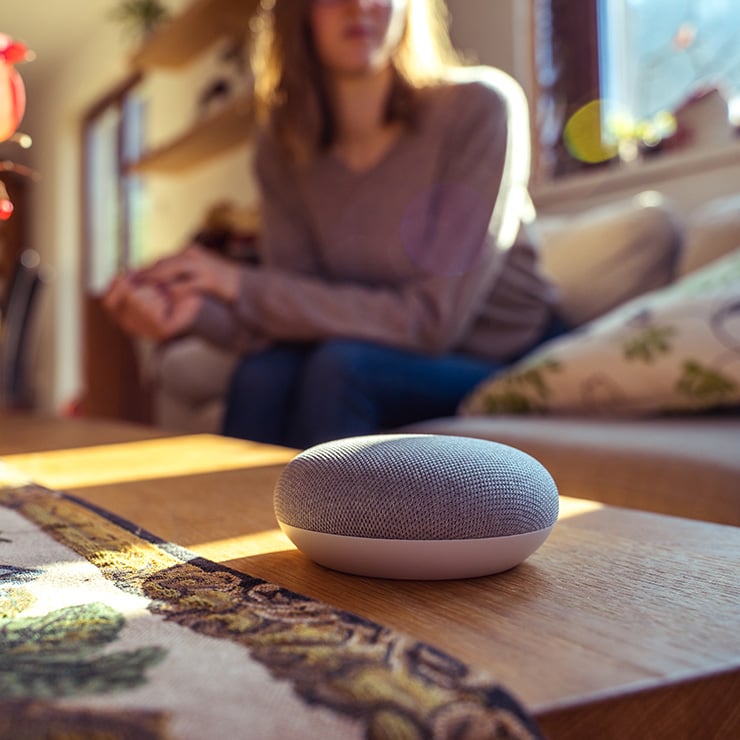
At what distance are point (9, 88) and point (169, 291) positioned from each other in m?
0.84

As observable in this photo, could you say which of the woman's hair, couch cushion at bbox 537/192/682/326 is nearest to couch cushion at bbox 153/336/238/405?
the woman's hair

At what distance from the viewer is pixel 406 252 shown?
5.10 feet

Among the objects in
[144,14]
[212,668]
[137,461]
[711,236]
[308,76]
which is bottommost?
[137,461]

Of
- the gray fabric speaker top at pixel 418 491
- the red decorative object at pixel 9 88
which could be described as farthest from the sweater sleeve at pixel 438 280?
the gray fabric speaker top at pixel 418 491

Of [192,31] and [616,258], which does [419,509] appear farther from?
[192,31]

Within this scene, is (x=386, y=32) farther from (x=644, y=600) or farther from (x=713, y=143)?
(x=644, y=600)

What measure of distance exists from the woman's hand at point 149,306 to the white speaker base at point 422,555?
0.97 meters

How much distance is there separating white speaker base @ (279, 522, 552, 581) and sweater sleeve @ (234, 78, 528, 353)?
98 cm

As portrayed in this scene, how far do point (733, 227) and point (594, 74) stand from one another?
1.06 metres

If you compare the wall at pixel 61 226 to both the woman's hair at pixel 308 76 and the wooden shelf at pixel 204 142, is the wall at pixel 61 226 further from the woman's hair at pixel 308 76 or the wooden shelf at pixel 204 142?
the woman's hair at pixel 308 76

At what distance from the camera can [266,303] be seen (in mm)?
1440

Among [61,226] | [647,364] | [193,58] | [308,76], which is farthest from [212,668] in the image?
[61,226]

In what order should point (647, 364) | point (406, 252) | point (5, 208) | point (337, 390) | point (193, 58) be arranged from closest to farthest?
point (5, 208)
point (647, 364)
point (337, 390)
point (406, 252)
point (193, 58)

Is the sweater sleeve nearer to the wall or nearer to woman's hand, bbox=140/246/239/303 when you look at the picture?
woman's hand, bbox=140/246/239/303
